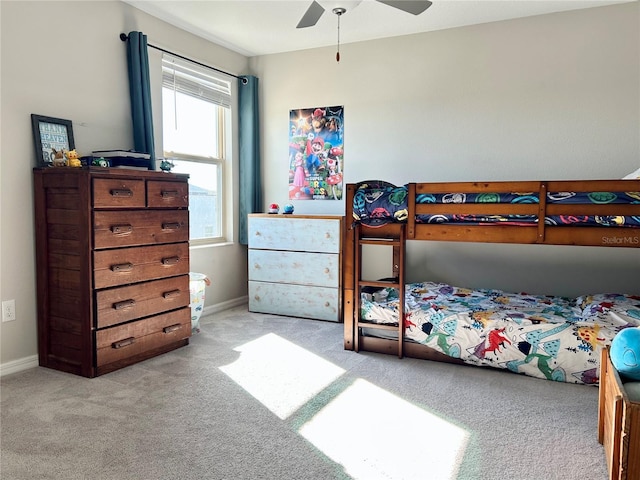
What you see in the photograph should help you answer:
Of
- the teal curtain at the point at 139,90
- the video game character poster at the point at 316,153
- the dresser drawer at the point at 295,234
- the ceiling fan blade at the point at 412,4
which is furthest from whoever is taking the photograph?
the video game character poster at the point at 316,153

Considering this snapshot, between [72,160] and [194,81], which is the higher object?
[194,81]

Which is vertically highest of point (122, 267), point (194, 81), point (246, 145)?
point (194, 81)

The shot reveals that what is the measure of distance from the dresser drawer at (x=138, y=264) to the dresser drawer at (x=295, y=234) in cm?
105

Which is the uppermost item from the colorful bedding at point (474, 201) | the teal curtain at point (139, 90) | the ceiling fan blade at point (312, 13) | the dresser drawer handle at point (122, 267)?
the ceiling fan blade at point (312, 13)

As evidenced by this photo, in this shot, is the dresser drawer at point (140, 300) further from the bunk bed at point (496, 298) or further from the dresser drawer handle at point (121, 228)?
the bunk bed at point (496, 298)

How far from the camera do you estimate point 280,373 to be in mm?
2793

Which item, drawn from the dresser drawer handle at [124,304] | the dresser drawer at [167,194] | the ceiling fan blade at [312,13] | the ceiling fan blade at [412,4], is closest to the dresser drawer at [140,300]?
the dresser drawer handle at [124,304]

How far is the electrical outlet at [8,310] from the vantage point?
9.05 feet

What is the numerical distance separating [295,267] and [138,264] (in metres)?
1.52

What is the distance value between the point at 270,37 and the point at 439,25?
1466mm

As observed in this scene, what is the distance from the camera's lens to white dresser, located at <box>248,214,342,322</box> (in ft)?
13.1

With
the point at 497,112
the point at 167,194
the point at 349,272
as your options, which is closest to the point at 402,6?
the point at 497,112

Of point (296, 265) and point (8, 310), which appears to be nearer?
point (8, 310)

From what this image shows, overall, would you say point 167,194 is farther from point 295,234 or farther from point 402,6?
point 402,6
